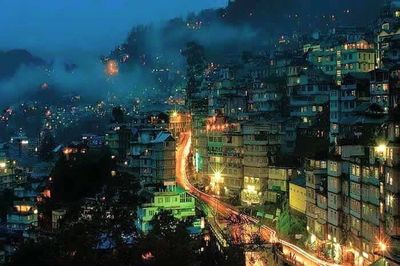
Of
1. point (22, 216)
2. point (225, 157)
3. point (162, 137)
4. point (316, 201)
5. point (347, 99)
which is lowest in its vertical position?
point (22, 216)

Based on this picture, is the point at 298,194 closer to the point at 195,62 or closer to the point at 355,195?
the point at 355,195

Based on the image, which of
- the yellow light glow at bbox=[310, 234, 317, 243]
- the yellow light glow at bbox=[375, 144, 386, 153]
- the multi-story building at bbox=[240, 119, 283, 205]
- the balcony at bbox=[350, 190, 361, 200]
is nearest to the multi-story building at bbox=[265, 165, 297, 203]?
the multi-story building at bbox=[240, 119, 283, 205]

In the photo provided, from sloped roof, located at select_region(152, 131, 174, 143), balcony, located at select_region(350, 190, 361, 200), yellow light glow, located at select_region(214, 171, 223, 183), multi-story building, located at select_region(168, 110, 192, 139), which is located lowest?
yellow light glow, located at select_region(214, 171, 223, 183)

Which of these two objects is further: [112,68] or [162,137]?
[112,68]

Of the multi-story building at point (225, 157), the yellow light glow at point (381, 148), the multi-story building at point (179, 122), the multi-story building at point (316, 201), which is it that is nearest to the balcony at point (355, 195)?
the multi-story building at point (316, 201)

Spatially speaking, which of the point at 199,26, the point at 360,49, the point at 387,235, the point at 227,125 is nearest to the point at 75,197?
the point at 227,125

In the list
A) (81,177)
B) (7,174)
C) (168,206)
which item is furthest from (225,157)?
(7,174)

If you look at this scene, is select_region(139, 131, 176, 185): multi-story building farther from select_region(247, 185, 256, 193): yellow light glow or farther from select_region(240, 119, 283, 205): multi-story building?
select_region(247, 185, 256, 193): yellow light glow

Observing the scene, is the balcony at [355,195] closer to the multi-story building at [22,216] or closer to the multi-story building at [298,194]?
the multi-story building at [298,194]
